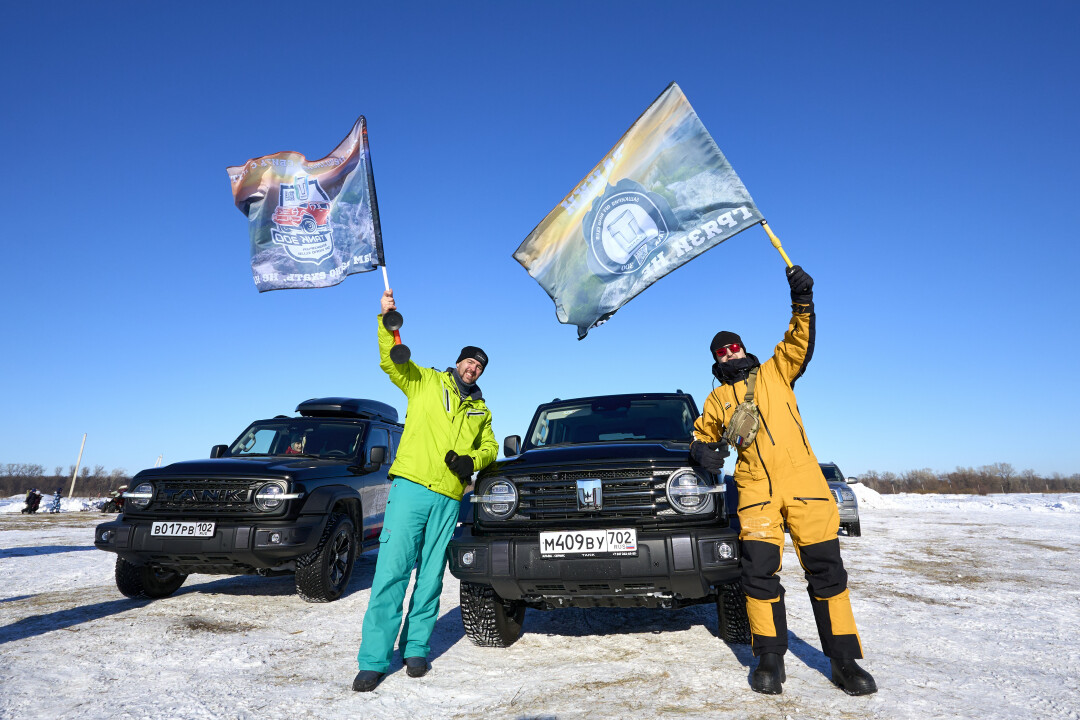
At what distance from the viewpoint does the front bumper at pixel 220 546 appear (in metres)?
5.07

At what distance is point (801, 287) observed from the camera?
331 centimetres

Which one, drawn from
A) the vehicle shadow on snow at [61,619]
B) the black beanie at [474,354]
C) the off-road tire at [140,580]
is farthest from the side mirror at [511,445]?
the vehicle shadow on snow at [61,619]

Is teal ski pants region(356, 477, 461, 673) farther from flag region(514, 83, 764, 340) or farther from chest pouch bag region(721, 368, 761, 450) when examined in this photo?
flag region(514, 83, 764, 340)

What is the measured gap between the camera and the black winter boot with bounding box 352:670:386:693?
3275mm

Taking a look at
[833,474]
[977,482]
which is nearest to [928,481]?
[977,482]

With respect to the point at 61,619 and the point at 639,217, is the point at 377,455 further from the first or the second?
the point at 639,217

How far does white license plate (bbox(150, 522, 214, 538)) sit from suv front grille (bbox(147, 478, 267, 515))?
0.17 metres

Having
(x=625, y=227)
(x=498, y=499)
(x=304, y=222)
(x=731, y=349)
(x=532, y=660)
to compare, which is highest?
(x=304, y=222)

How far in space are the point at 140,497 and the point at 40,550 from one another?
242 inches

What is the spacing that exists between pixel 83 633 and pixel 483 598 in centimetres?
304

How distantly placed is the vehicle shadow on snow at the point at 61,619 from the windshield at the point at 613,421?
3873mm

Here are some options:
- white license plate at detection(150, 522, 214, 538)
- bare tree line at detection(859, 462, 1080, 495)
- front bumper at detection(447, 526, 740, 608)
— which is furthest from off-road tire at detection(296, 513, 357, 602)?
bare tree line at detection(859, 462, 1080, 495)

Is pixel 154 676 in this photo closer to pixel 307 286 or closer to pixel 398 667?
pixel 398 667

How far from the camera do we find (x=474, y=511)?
161 inches
